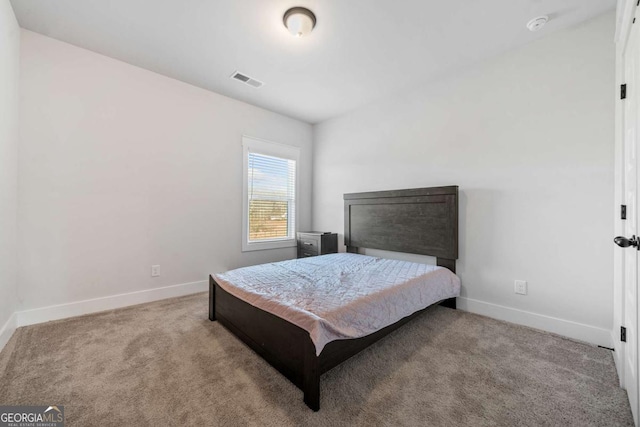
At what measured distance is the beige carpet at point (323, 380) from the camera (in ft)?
4.13

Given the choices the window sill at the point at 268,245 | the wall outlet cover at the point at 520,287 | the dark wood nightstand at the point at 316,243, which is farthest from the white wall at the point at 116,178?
the wall outlet cover at the point at 520,287

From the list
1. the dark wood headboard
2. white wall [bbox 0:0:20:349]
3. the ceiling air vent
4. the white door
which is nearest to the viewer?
the white door

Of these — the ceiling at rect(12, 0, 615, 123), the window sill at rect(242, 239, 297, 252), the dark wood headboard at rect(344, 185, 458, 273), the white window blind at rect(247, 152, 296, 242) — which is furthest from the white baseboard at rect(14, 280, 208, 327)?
the ceiling at rect(12, 0, 615, 123)

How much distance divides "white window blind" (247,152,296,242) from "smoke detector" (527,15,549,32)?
310 centimetres

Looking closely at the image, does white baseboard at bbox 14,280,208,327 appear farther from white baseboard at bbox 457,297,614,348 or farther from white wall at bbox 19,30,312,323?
white baseboard at bbox 457,297,614,348

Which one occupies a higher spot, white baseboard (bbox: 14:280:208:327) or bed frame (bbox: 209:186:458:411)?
bed frame (bbox: 209:186:458:411)

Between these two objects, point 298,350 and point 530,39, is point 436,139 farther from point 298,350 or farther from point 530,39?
point 298,350

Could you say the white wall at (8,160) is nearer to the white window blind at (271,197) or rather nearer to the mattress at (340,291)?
the mattress at (340,291)

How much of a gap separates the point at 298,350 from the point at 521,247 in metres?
2.22

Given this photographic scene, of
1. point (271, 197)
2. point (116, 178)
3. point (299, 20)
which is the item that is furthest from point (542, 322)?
point (116, 178)

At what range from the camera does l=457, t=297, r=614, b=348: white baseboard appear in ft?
6.44

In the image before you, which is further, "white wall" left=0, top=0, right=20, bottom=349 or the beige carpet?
"white wall" left=0, top=0, right=20, bottom=349

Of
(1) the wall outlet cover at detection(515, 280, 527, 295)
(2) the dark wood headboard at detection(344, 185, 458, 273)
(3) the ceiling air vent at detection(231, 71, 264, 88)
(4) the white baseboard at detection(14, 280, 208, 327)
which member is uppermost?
(3) the ceiling air vent at detection(231, 71, 264, 88)

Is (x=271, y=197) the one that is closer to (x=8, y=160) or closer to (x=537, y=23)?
(x=8, y=160)
